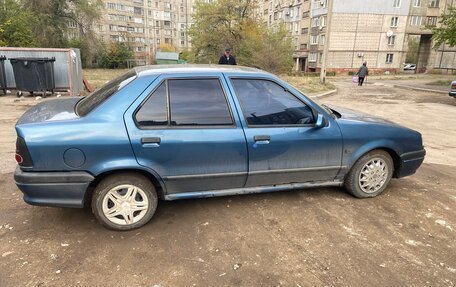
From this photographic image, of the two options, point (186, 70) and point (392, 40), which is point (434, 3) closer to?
point (392, 40)

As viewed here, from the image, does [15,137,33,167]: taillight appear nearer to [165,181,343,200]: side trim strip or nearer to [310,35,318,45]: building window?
[165,181,343,200]: side trim strip

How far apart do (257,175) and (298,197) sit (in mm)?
877

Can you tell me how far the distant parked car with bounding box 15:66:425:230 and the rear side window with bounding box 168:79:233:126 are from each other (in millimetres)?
10

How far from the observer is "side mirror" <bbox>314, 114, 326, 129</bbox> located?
3559 mm

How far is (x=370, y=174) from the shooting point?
4051mm

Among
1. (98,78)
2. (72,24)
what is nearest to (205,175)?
(98,78)

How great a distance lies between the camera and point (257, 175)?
11.6 feet

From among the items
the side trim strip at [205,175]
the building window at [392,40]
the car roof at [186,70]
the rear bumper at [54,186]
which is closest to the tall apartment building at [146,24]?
the building window at [392,40]

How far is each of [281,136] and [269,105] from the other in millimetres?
371

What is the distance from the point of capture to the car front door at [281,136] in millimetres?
3451

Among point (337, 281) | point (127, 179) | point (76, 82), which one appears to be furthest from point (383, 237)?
point (76, 82)

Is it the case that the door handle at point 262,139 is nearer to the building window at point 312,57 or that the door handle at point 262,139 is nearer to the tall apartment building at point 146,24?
the building window at point 312,57

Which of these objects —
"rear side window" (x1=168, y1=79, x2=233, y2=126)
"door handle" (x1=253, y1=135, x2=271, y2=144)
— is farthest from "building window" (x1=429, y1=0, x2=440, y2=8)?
"rear side window" (x1=168, y1=79, x2=233, y2=126)

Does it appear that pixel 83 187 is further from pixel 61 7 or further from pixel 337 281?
pixel 61 7
